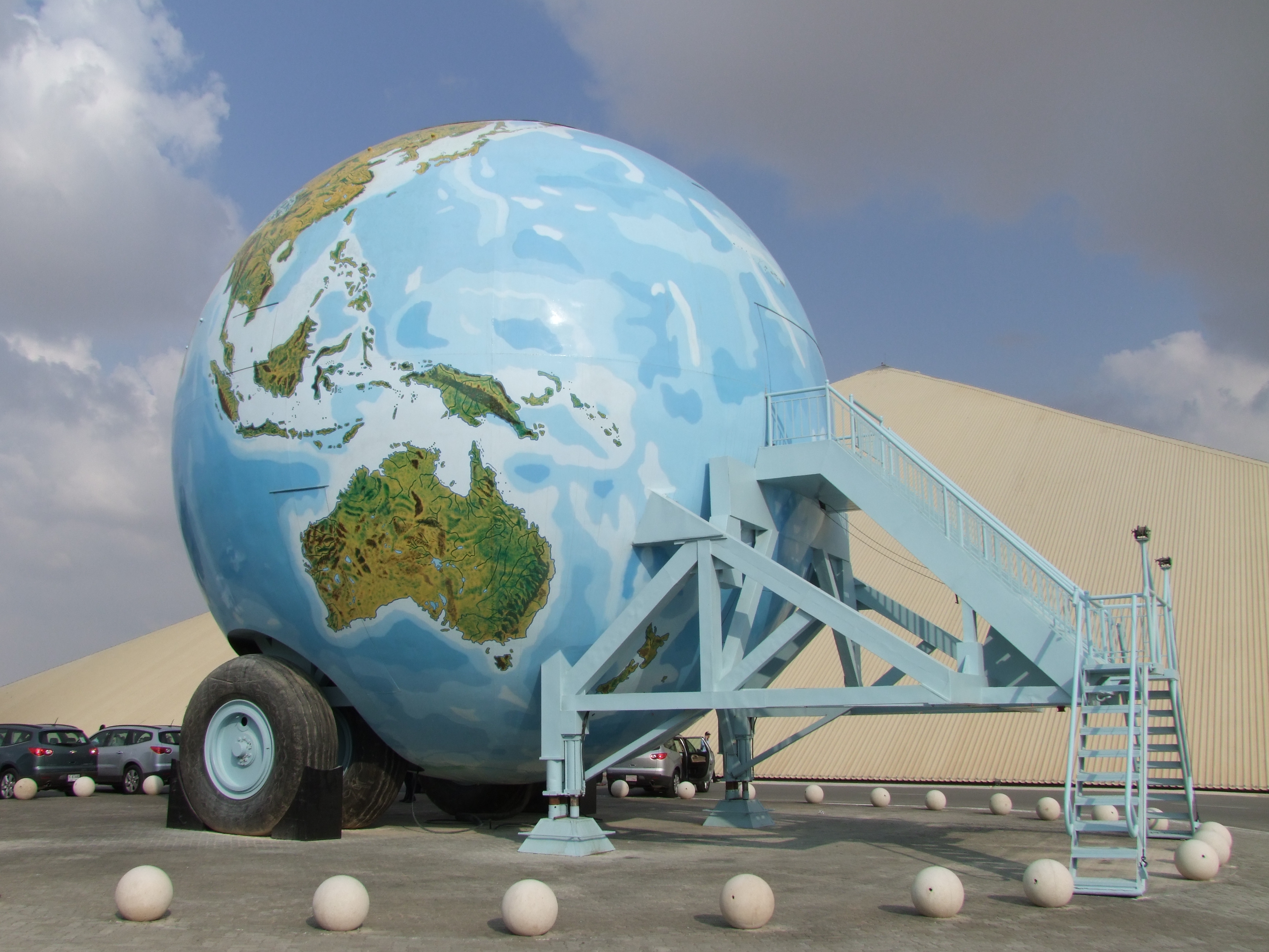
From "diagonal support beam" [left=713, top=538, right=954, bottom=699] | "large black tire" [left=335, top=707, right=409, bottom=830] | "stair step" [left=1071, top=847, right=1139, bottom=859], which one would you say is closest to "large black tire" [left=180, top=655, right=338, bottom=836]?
"large black tire" [left=335, top=707, right=409, bottom=830]

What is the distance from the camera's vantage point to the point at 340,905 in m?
8.84

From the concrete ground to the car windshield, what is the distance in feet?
28.1

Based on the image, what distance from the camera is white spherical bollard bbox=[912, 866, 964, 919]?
973 cm

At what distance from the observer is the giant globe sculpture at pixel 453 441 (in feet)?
45.3

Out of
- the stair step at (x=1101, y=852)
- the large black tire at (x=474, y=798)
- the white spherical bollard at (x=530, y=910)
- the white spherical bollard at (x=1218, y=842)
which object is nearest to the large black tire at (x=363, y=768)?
the large black tire at (x=474, y=798)

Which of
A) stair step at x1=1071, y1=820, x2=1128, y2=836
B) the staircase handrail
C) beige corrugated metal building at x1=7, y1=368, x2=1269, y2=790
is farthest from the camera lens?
beige corrugated metal building at x1=7, y1=368, x2=1269, y2=790

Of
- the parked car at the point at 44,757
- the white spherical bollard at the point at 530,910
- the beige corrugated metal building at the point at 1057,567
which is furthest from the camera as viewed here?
the beige corrugated metal building at the point at 1057,567

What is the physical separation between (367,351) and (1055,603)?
32.0 ft

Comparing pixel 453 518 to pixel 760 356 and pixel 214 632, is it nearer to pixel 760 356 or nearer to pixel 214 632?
pixel 760 356

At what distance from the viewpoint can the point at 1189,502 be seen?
36.1 metres

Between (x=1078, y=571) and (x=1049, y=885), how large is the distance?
85.1 feet

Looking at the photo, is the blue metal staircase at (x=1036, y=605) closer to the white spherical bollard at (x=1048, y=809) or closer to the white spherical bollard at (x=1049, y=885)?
the white spherical bollard at (x=1049, y=885)

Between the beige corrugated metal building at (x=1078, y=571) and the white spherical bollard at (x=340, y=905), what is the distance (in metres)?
24.1

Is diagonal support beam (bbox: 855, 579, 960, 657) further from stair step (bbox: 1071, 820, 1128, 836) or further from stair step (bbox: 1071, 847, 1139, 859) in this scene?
stair step (bbox: 1071, 847, 1139, 859)
